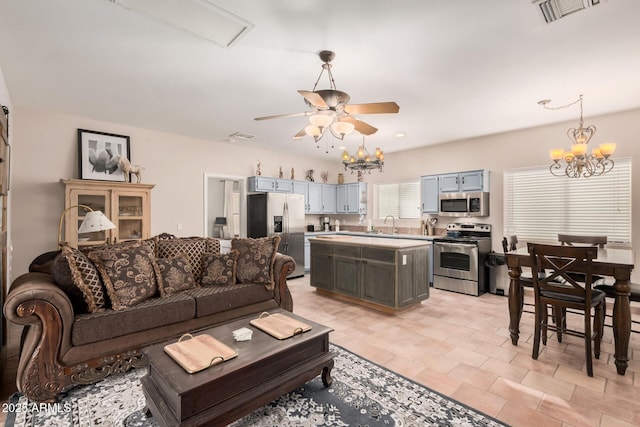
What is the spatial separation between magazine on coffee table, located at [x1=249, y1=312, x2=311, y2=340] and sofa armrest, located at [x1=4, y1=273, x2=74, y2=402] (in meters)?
1.35

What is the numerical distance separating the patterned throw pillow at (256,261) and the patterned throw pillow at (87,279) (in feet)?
4.25

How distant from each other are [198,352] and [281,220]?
4421 millimetres

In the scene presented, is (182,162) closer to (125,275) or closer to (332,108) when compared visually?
(125,275)

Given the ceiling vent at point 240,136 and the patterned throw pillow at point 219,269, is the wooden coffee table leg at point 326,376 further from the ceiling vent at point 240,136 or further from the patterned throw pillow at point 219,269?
the ceiling vent at point 240,136

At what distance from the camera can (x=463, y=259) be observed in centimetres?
515

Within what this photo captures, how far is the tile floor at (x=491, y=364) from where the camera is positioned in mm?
2064

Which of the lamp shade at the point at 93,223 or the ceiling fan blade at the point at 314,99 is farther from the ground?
the ceiling fan blade at the point at 314,99

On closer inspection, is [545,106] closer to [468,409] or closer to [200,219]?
[468,409]

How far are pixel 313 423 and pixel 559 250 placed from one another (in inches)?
93.9

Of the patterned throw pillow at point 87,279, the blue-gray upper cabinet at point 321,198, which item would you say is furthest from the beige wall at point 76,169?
the patterned throw pillow at point 87,279

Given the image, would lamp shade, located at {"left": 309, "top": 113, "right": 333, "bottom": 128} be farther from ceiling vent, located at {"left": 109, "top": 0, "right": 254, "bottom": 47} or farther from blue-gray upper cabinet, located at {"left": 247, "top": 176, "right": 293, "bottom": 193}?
blue-gray upper cabinet, located at {"left": 247, "top": 176, "right": 293, "bottom": 193}

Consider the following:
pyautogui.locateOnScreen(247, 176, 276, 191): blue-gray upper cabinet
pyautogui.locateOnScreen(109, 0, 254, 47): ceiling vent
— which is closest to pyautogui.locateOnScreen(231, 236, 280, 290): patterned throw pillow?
pyautogui.locateOnScreen(109, 0, 254, 47): ceiling vent

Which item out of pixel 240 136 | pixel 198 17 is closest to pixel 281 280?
pixel 198 17

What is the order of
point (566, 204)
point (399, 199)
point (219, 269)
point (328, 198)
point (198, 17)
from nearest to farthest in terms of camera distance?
point (198, 17)
point (219, 269)
point (566, 204)
point (399, 199)
point (328, 198)
